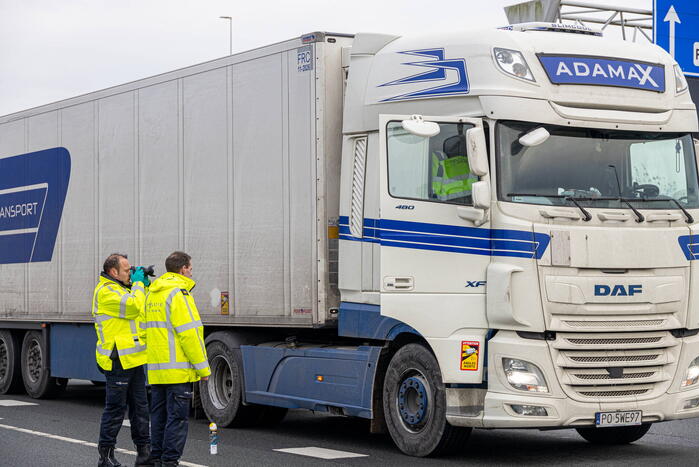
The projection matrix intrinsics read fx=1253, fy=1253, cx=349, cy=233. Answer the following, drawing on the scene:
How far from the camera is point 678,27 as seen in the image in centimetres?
1981

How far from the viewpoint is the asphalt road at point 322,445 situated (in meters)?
10.8

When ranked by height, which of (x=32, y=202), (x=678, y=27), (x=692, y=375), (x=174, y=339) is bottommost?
(x=692, y=375)

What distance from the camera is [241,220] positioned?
13.2 meters

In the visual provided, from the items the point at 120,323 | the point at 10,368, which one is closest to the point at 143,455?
the point at 120,323

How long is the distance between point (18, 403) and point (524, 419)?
9059 mm

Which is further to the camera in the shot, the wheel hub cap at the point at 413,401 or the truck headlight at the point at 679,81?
the truck headlight at the point at 679,81

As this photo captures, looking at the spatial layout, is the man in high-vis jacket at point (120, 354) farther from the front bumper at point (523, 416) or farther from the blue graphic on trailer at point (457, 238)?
the front bumper at point (523, 416)

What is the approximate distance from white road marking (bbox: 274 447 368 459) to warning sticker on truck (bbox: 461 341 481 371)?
154 centimetres

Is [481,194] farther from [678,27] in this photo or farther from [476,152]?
[678,27]

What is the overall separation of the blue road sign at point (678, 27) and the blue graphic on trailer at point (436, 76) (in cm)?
958

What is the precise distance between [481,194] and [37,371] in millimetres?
9464

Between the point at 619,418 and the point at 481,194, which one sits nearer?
the point at 481,194

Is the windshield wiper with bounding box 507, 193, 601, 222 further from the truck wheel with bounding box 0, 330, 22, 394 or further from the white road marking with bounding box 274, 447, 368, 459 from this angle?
the truck wheel with bounding box 0, 330, 22, 394

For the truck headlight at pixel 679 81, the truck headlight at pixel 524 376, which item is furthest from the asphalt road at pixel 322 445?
the truck headlight at pixel 679 81
